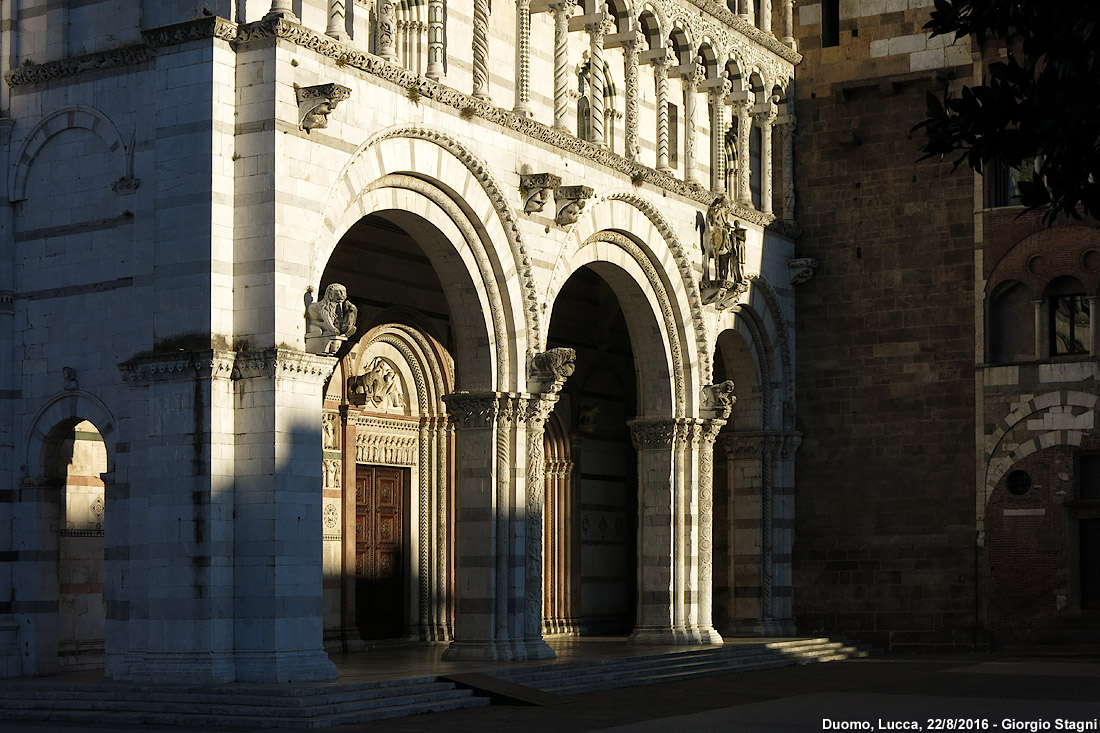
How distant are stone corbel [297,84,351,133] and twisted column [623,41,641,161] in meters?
7.18

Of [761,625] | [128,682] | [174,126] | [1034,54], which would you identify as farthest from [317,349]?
[761,625]

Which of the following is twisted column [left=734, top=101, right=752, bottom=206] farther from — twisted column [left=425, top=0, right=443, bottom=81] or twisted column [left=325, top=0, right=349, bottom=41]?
twisted column [left=325, top=0, right=349, bottom=41]

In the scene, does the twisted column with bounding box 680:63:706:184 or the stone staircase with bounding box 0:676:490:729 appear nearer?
the stone staircase with bounding box 0:676:490:729

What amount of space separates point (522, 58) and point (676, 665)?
26.8 ft

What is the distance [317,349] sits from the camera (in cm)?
1828

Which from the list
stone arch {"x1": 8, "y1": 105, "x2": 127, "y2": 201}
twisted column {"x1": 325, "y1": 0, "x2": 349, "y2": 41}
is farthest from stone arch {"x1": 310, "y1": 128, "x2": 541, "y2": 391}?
stone arch {"x1": 8, "y1": 105, "x2": 127, "y2": 201}

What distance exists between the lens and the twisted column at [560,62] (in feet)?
75.6

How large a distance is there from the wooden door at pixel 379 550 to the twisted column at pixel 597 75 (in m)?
5.67

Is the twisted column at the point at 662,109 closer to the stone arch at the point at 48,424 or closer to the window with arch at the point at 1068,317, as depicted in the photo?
the window with arch at the point at 1068,317

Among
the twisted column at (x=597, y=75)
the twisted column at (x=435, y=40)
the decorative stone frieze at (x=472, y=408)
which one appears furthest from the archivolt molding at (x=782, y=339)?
the twisted column at (x=435, y=40)

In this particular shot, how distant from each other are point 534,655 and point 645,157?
8.32 meters

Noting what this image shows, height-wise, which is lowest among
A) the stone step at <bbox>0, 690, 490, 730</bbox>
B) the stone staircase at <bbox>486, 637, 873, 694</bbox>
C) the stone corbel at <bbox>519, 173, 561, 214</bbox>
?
the stone staircase at <bbox>486, 637, 873, 694</bbox>

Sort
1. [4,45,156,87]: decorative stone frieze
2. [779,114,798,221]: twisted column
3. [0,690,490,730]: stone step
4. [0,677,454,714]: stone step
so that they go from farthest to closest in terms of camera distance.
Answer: [779,114,798,221]: twisted column < [4,45,156,87]: decorative stone frieze < [0,677,454,714]: stone step < [0,690,490,730]: stone step

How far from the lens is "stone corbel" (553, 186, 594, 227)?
73.8ft
